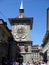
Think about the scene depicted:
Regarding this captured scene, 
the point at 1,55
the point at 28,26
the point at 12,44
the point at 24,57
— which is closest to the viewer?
the point at 1,55

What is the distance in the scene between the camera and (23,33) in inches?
3140

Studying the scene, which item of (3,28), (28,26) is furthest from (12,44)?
(28,26)

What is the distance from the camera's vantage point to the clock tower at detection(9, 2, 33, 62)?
76.0 m

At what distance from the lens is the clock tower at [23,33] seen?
75988 mm

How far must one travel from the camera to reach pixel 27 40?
77.1 metres

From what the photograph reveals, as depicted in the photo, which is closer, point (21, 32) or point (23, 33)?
point (23, 33)

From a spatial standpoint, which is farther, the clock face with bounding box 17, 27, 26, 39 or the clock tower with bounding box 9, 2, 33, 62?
the clock face with bounding box 17, 27, 26, 39

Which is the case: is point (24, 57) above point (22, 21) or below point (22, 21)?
below

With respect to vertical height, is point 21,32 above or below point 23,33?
above

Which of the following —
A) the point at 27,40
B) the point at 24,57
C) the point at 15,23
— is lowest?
the point at 24,57

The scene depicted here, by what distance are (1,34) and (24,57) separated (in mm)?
33422

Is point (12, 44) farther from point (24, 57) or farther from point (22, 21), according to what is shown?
point (22, 21)

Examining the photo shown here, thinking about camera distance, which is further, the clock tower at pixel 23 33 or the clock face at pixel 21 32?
the clock face at pixel 21 32

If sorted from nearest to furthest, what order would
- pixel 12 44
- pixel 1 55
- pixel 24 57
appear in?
pixel 1 55 < pixel 12 44 < pixel 24 57
